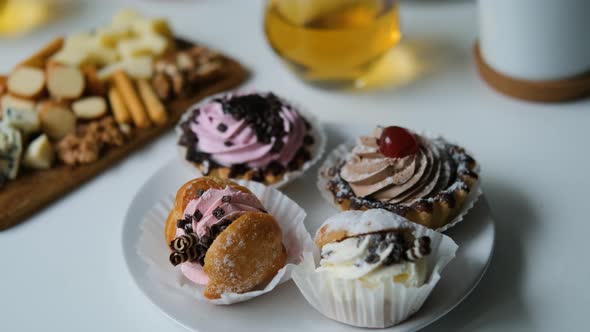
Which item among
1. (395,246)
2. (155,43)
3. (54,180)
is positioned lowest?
(54,180)

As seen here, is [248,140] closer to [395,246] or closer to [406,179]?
[406,179]

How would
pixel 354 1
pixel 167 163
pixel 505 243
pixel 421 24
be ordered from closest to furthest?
pixel 505 243
pixel 167 163
pixel 354 1
pixel 421 24

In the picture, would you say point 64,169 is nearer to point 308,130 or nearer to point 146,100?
point 146,100

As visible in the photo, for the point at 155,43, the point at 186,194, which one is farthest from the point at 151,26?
the point at 186,194

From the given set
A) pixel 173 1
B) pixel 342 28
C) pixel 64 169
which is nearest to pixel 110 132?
pixel 64 169

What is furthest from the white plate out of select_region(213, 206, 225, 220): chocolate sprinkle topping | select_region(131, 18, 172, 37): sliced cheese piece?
select_region(131, 18, 172, 37): sliced cheese piece
